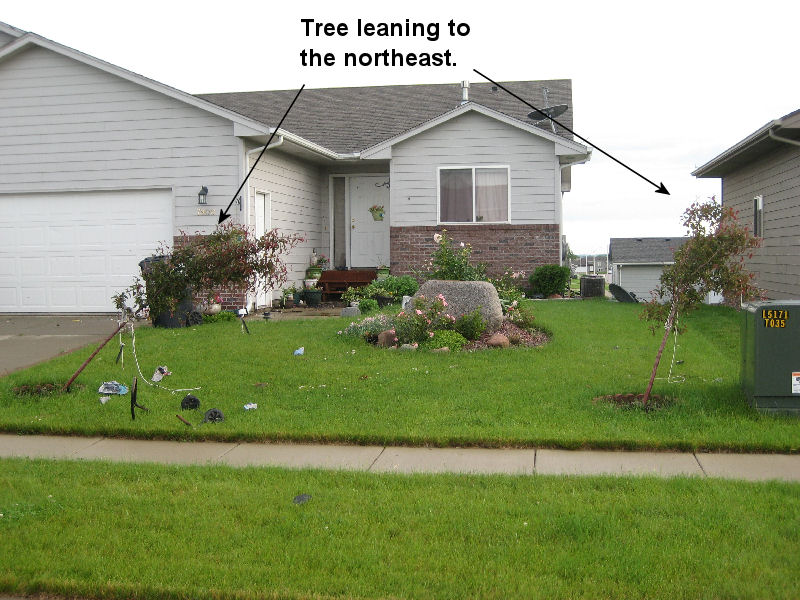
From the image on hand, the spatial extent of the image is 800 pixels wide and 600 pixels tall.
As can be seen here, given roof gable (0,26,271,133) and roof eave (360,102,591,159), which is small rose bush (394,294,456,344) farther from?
roof eave (360,102,591,159)

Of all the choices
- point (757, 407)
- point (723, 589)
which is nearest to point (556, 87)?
point (757, 407)

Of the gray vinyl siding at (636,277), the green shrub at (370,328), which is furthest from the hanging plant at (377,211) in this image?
the gray vinyl siding at (636,277)

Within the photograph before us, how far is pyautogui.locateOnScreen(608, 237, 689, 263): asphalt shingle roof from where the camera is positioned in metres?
36.9

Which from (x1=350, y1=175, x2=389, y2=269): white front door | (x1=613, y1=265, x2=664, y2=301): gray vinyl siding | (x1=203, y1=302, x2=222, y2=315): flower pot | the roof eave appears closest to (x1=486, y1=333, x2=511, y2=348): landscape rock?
(x1=203, y1=302, x2=222, y2=315): flower pot

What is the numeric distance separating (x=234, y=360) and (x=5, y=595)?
6.34m

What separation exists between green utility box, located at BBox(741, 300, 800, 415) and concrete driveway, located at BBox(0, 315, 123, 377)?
8.21 m

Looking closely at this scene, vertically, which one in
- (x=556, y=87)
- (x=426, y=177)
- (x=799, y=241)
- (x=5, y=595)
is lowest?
(x=5, y=595)

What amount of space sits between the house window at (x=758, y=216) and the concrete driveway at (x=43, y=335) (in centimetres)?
1287

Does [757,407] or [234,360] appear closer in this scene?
[757,407]

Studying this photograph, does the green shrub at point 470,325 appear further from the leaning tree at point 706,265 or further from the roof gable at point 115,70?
the roof gable at point 115,70

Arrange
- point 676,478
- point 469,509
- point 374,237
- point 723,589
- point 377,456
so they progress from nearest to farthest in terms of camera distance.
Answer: point 723,589, point 469,509, point 676,478, point 377,456, point 374,237

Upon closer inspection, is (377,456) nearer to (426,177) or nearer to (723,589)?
(723,589)

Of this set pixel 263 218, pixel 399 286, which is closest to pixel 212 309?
pixel 263 218

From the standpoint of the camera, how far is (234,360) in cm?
1034
